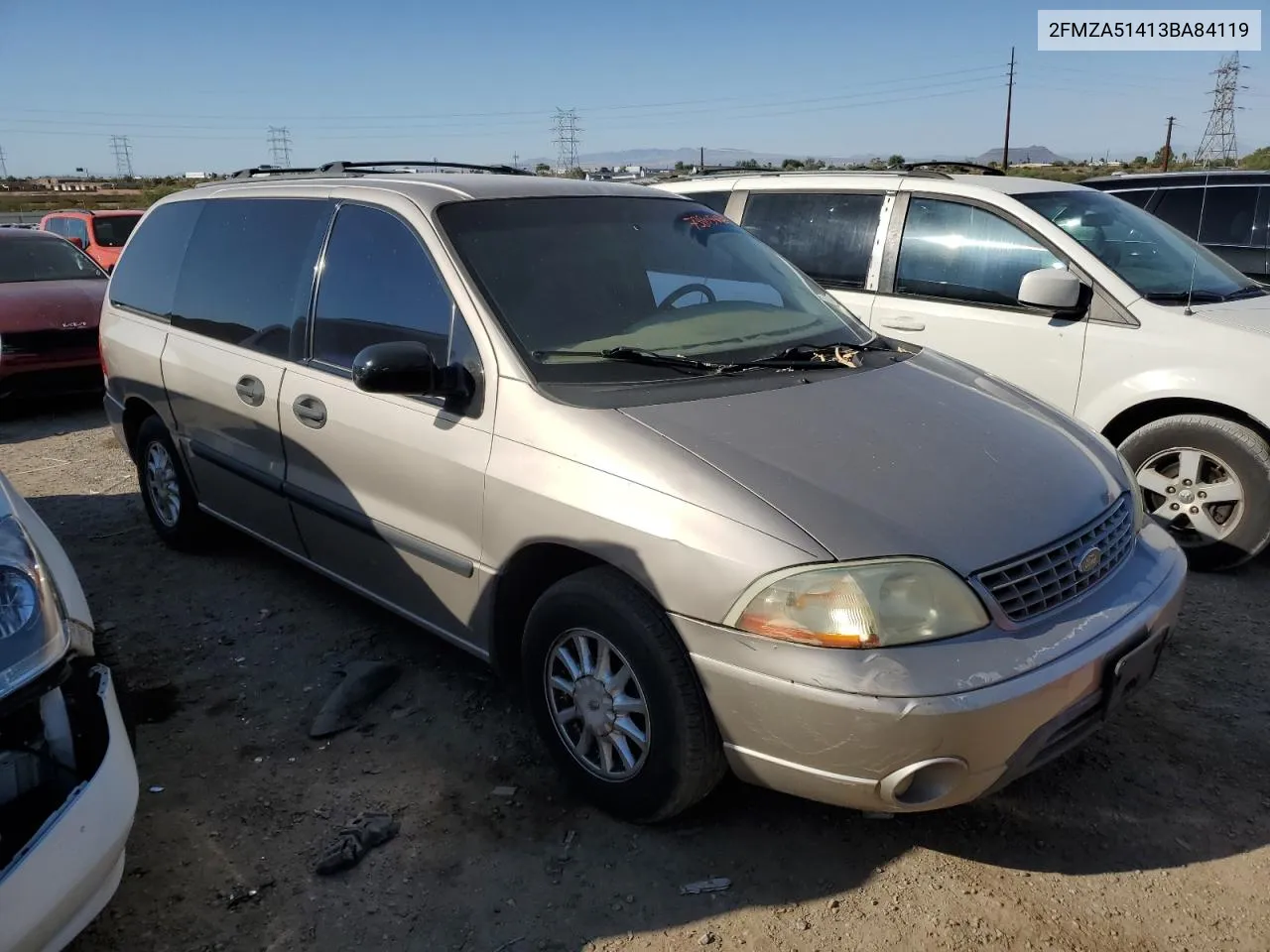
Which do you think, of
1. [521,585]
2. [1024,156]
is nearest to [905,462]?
[521,585]

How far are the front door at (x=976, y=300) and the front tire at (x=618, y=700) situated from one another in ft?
10.5

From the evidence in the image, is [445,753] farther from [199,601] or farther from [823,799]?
[199,601]

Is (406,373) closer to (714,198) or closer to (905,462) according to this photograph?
(905,462)

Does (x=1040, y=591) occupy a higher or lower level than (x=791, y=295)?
lower

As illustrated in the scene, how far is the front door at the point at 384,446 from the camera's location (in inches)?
121

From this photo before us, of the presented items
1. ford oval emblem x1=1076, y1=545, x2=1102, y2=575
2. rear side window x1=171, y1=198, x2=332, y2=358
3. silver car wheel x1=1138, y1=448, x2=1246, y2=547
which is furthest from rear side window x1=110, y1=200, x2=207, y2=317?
silver car wheel x1=1138, y1=448, x2=1246, y2=547

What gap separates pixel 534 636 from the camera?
9.43 ft

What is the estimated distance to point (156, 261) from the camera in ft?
16.2

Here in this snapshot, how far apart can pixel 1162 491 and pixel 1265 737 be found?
171cm

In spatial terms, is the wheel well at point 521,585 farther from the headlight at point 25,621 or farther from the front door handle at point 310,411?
the headlight at point 25,621

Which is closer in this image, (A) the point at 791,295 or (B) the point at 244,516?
(A) the point at 791,295

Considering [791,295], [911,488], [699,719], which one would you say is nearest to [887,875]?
[699,719]

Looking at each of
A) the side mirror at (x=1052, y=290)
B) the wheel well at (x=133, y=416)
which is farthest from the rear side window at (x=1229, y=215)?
the wheel well at (x=133, y=416)

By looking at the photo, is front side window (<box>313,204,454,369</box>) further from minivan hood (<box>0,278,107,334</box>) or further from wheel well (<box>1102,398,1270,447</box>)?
minivan hood (<box>0,278,107,334</box>)
